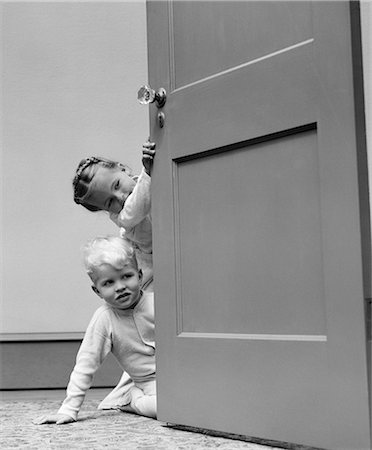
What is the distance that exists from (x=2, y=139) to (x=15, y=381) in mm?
1239

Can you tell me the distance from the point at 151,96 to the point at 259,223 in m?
0.60

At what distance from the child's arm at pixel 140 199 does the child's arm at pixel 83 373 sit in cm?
37

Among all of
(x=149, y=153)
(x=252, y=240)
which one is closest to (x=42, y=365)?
(x=149, y=153)

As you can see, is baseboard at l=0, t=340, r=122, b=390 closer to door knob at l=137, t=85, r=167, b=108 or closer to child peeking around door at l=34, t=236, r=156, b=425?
child peeking around door at l=34, t=236, r=156, b=425

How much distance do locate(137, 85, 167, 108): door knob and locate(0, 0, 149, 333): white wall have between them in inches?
65.9

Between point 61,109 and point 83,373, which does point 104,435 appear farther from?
point 61,109

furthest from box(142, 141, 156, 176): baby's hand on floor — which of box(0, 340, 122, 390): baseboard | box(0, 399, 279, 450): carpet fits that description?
box(0, 340, 122, 390): baseboard

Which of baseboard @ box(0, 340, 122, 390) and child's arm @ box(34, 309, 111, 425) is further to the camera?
baseboard @ box(0, 340, 122, 390)

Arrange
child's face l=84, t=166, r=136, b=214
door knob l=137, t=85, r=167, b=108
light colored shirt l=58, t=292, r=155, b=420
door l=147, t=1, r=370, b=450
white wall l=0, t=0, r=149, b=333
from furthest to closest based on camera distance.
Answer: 1. white wall l=0, t=0, r=149, b=333
2. child's face l=84, t=166, r=136, b=214
3. light colored shirt l=58, t=292, r=155, b=420
4. door knob l=137, t=85, r=167, b=108
5. door l=147, t=1, r=370, b=450

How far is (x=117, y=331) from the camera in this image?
2887 mm

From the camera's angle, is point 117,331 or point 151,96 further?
point 117,331

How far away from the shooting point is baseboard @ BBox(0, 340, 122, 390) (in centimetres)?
416

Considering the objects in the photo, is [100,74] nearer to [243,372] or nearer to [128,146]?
[128,146]

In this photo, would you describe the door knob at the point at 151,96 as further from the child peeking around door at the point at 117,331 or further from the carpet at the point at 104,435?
the carpet at the point at 104,435
